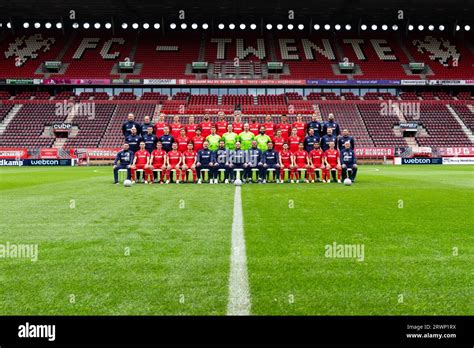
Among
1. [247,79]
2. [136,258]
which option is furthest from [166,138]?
[247,79]

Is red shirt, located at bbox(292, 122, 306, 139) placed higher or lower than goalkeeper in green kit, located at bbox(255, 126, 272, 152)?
higher

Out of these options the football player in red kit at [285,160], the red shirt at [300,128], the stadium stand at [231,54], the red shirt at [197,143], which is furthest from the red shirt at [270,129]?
the stadium stand at [231,54]

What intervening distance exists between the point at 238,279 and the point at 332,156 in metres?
13.6

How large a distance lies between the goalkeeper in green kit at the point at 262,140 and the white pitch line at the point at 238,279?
11035mm

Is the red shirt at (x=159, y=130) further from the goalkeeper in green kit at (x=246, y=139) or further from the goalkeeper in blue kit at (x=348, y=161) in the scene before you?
the goalkeeper in blue kit at (x=348, y=161)

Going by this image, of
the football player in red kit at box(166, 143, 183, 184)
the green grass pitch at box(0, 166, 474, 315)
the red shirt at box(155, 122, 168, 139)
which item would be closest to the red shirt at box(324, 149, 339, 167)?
the football player in red kit at box(166, 143, 183, 184)

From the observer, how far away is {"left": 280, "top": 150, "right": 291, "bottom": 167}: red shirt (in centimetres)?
1742

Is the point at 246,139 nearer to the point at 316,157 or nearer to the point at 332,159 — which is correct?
the point at 316,157

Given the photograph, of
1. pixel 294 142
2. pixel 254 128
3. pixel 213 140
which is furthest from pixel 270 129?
pixel 213 140

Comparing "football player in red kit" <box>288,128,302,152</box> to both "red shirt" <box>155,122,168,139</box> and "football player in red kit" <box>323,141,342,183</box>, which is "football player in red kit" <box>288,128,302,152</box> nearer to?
"football player in red kit" <box>323,141,342,183</box>

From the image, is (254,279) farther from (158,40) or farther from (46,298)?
(158,40)

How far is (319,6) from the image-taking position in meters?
46.3
